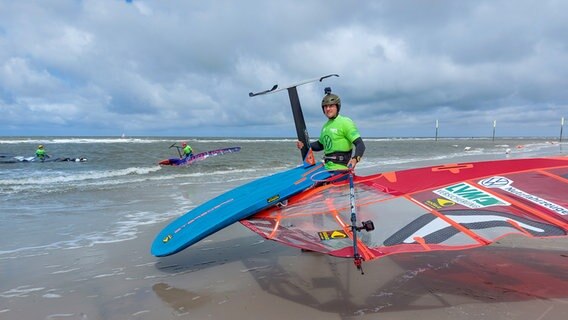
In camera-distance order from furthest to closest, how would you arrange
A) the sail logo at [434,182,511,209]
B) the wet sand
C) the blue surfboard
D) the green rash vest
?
the green rash vest, the blue surfboard, the sail logo at [434,182,511,209], the wet sand

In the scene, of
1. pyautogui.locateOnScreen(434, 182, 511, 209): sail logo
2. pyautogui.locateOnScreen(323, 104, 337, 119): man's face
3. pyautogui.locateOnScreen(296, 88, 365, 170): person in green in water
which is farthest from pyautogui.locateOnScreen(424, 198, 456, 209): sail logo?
pyautogui.locateOnScreen(323, 104, 337, 119): man's face

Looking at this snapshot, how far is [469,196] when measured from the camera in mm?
3576

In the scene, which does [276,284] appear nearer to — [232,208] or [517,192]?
[232,208]

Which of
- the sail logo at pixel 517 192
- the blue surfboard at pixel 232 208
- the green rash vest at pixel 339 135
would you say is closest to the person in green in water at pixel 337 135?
the green rash vest at pixel 339 135

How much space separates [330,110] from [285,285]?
2.08m

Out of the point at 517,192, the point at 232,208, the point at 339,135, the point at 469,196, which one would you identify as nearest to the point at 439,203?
the point at 469,196

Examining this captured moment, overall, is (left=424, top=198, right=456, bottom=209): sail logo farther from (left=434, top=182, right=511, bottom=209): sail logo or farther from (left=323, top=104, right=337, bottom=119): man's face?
(left=323, top=104, right=337, bottom=119): man's face

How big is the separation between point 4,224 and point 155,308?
5.19 metres

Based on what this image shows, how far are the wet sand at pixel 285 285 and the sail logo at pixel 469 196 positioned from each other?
806mm

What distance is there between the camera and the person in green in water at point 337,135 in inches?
179

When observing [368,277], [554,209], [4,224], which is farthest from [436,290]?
[4,224]

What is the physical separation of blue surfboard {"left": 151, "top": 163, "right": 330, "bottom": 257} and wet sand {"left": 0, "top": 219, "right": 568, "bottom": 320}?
44 centimetres

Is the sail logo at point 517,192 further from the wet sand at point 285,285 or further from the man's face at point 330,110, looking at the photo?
the man's face at point 330,110

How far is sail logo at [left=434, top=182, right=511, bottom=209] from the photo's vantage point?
3.41 m
